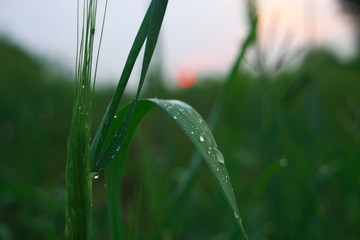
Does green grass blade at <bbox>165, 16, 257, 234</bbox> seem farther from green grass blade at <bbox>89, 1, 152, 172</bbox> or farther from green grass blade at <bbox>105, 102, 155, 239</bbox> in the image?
green grass blade at <bbox>89, 1, 152, 172</bbox>

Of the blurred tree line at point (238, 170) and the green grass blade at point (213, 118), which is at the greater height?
the green grass blade at point (213, 118)

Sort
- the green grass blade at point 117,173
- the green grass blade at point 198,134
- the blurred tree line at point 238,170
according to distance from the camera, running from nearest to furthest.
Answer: the green grass blade at point 198,134
the green grass blade at point 117,173
the blurred tree line at point 238,170

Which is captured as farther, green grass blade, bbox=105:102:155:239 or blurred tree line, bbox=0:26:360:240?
blurred tree line, bbox=0:26:360:240

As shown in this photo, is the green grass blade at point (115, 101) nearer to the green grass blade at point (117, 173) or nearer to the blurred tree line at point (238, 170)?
the green grass blade at point (117, 173)

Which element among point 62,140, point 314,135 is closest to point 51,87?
point 62,140

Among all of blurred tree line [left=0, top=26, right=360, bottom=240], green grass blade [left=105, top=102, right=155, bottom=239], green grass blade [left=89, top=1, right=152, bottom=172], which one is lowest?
blurred tree line [left=0, top=26, right=360, bottom=240]

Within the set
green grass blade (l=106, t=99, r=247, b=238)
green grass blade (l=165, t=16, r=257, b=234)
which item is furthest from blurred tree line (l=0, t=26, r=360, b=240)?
green grass blade (l=106, t=99, r=247, b=238)

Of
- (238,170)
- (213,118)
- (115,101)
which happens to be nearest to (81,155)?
(115,101)

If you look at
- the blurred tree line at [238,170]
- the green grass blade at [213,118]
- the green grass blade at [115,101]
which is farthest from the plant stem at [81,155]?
the green grass blade at [213,118]

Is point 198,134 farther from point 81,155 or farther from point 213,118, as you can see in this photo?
point 213,118

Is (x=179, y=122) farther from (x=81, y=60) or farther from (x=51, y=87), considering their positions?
(x=51, y=87)

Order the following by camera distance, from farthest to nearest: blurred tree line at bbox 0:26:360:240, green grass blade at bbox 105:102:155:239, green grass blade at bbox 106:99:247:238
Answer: blurred tree line at bbox 0:26:360:240
green grass blade at bbox 105:102:155:239
green grass blade at bbox 106:99:247:238
